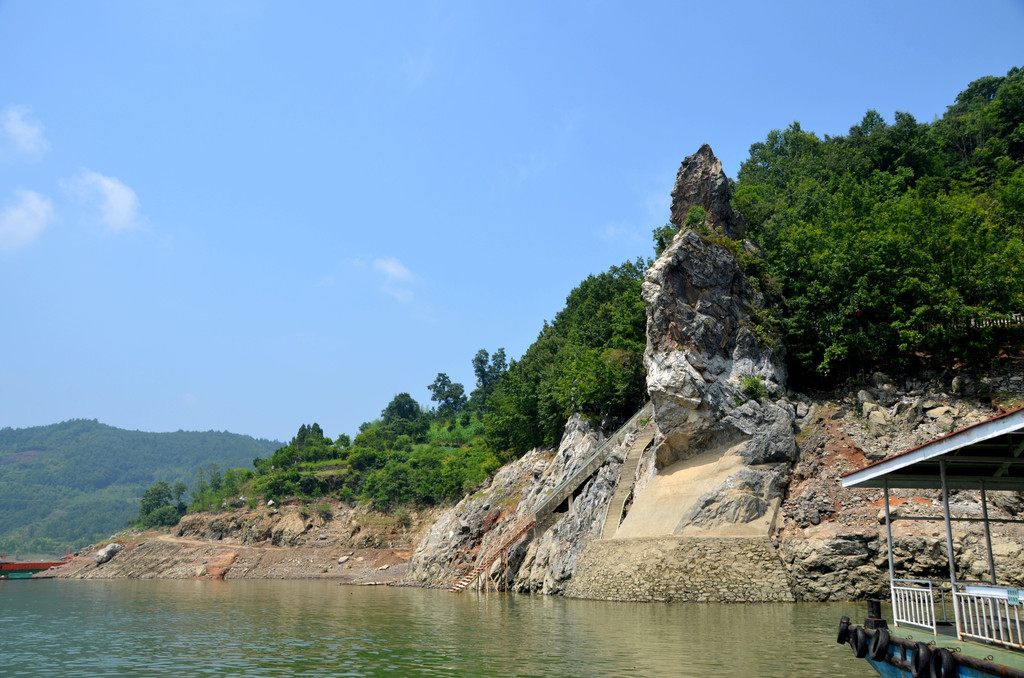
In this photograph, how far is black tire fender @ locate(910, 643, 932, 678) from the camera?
10.7m

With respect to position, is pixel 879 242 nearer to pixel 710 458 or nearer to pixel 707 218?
pixel 707 218

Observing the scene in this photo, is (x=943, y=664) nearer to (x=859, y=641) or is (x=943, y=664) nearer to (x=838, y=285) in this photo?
(x=859, y=641)

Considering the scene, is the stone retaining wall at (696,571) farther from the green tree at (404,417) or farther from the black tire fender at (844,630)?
the green tree at (404,417)

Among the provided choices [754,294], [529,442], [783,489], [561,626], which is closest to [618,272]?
[529,442]

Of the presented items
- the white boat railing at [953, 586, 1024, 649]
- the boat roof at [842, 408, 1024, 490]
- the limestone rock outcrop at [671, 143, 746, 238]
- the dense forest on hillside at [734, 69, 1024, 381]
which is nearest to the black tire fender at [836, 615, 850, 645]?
the boat roof at [842, 408, 1024, 490]

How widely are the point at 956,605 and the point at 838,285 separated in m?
31.9

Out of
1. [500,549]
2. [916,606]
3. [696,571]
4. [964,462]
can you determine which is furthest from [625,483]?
[964,462]

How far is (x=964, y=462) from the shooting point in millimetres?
13812

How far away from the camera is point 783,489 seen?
1297 inches

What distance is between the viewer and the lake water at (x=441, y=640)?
1622 centimetres

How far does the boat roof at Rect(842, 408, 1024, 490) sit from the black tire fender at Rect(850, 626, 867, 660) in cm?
300

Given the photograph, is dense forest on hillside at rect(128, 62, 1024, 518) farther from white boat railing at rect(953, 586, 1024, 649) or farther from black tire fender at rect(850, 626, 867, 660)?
white boat railing at rect(953, 586, 1024, 649)

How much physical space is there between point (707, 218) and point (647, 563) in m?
23.8


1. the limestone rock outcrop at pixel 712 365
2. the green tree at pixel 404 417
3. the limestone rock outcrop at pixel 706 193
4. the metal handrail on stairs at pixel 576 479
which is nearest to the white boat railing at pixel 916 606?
the limestone rock outcrop at pixel 712 365
